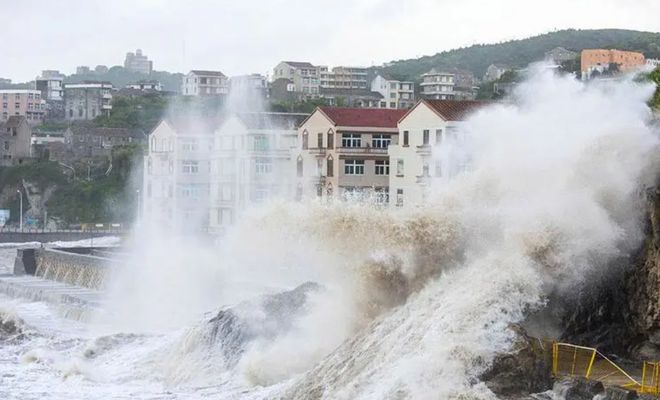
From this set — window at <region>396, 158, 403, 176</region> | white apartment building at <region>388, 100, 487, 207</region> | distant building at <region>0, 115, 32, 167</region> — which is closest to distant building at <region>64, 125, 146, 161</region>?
distant building at <region>0, 115, 32, 167</region>

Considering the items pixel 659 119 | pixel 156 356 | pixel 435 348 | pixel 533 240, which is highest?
pixel 659 119

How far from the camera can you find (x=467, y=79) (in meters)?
120

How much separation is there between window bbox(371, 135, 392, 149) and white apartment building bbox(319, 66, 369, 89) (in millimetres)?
79501

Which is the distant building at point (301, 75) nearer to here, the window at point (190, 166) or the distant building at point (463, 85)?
the distant building at point (463, 85)

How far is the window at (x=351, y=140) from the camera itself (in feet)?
155

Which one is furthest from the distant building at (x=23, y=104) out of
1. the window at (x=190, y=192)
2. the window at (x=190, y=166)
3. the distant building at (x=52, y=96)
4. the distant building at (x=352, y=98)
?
the window at (x=190, y=166)

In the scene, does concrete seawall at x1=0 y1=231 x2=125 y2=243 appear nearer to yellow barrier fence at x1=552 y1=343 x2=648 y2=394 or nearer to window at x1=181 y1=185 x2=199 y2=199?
window at x1=181 y1=185 x2=199 y2=199

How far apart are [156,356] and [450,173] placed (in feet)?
53.3

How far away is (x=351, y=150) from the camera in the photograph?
1863 inches

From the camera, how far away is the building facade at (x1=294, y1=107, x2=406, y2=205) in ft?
155

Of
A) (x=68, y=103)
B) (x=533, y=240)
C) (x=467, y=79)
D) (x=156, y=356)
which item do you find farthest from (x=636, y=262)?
(x=68, y=103)

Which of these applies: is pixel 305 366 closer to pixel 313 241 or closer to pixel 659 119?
pixel 313 241

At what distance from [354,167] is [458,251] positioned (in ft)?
85.3

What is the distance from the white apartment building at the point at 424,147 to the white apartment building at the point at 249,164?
658 centimetres
